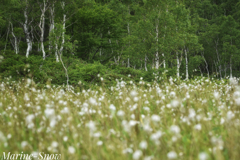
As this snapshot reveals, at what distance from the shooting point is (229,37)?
31969mm

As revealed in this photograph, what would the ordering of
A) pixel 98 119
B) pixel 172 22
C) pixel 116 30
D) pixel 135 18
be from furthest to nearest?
pixel 135 18 → pixel 116 30 → pixel 172 22 → pixel 98 119

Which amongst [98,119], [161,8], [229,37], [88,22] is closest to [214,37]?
[229,37]

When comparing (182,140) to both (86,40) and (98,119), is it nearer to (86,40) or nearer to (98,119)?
(98,119)

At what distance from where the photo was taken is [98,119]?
330 cm

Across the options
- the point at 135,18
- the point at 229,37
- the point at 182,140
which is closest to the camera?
the point at 182,140

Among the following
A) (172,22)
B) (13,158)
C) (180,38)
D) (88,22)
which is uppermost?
(88,22)

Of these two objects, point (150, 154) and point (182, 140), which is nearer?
point (150, 154)

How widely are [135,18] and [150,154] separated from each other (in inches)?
1056

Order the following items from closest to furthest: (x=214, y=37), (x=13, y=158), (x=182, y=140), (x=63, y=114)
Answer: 1. (x=182, y=140)
2. (x=13, y=158)
3. (x=63, y=114)
4. (x=214, y=37)

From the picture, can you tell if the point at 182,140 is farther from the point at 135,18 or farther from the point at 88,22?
the point at 135,18

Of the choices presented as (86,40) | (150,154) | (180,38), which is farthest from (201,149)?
(86,40)

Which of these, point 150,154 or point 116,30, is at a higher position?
point 116,30

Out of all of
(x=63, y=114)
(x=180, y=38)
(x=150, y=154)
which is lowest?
(x=150, y=154)

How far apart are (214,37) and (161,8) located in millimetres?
21438
